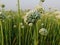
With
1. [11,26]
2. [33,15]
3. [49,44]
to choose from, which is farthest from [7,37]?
[33,15]

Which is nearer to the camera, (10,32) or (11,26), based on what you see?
(10,32)

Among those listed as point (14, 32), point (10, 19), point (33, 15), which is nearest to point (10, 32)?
point (14, 32)

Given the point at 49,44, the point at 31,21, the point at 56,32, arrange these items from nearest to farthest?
the point at 31,21 → the point at 49,44 → the point at 56,32

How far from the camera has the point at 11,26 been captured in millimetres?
1587

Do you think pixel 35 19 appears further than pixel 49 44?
No

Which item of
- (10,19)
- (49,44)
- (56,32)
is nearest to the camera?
(49,44)

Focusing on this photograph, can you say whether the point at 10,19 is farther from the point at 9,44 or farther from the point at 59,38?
the point at 59,38

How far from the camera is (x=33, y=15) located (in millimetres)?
920

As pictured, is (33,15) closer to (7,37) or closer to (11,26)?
(7,37)

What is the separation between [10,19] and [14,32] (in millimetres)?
267

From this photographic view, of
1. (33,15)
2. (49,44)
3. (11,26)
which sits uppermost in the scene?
(33,15)

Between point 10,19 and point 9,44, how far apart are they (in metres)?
0.37

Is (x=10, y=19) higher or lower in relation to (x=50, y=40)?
higher

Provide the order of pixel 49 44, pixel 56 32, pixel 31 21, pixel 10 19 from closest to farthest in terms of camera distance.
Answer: pixel 31 21
pixel 49 44
pixel 56 32
pixel 10 19
